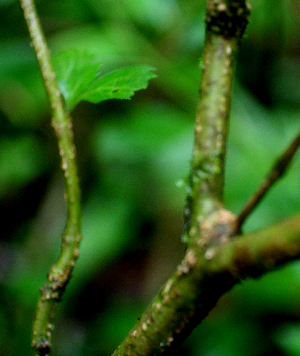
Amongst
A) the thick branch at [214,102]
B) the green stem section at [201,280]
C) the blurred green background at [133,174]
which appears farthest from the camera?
the blurred green background at [133,174]

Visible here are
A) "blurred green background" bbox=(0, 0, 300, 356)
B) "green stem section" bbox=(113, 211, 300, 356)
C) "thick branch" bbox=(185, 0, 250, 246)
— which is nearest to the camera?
"green stem section" bbox=(113, 211, 300, 356)

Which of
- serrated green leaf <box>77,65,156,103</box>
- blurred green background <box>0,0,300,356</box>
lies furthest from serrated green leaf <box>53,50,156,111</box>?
blurred green background <box>0,0,300,356</box>

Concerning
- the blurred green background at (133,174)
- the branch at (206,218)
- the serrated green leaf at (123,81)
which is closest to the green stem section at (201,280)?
the branch at (206,218)

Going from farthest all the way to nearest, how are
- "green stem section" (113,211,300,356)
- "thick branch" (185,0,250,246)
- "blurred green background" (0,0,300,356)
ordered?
"blurred green background" (0,0,300,356)
"thick branch" (185,0,250,246)
"green stem section" (113,211,300,356)

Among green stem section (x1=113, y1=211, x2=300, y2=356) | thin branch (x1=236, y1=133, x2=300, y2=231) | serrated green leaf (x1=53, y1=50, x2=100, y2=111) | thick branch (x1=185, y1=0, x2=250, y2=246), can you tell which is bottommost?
green stem section (x1=113, y1=211, x2=300, y2=356)

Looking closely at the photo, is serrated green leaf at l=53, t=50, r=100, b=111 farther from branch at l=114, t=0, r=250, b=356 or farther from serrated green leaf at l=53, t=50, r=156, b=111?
branch at l=114, t=0, r=250, b=356

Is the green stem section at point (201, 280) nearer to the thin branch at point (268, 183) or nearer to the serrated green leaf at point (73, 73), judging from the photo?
the thin branch at point (268, 183)

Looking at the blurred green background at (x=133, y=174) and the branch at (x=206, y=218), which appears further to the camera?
the blurred green background at (x=133, y=174)
